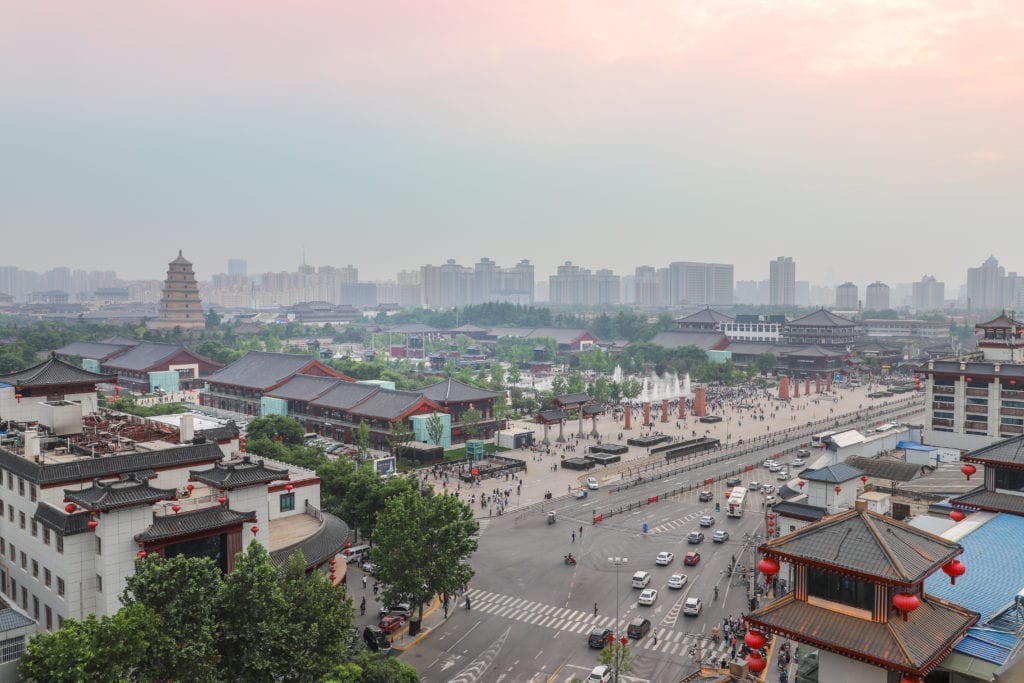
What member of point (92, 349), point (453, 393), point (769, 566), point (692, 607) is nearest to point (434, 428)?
point (453, 393)

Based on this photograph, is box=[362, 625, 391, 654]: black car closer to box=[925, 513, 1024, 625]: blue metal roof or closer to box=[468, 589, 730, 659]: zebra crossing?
box=[468, 589, 730, 659]: zebra crossing

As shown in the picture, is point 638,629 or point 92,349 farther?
point 92,349

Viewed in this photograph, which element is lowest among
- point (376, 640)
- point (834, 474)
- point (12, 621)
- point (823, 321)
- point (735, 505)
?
point (376, 640)

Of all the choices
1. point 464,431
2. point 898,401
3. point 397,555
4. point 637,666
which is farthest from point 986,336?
point 397,555

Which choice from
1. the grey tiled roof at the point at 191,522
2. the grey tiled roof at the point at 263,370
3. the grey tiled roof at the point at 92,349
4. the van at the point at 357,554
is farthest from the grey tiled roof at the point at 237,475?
the grey tiled roof at the point at 92,349

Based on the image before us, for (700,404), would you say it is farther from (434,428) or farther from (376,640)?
(376,640)
